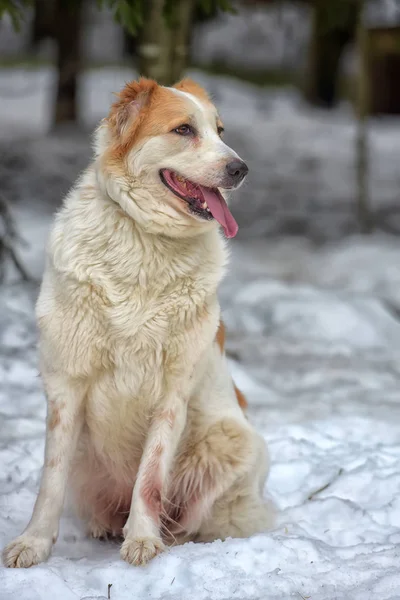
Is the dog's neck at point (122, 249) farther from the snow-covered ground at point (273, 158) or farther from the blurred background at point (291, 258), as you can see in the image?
the snow-covered ground at point (273, 158)

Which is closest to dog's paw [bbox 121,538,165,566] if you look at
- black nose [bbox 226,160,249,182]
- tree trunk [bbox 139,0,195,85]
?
black nose [bbox 226,160,249,182]

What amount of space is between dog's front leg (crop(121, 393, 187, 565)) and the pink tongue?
2.26ft

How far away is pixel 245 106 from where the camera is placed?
17.1 metres

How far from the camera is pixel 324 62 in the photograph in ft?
53.5

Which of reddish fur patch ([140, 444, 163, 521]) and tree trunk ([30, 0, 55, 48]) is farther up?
reddish fur patch ([140, 444, 163, 521])

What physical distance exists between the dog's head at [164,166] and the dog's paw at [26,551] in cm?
127

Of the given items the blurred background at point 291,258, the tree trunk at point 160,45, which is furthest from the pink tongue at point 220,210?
the tree trunk at point 160,45

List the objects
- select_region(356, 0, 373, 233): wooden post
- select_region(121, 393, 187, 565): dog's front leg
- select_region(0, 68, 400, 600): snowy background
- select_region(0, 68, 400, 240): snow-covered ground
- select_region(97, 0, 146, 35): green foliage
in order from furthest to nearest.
Answer: 1. select_region(0, 68, 400, 240): snow-covered ground
2. select_region(356, 0, 373, 233): wooden post
3. select_region(97, 0, 146, 35): green foliage
4. select_region(121, 393, 187, 565): dog's front leg
5. select_region(0, 68, 400, 600): snowy background

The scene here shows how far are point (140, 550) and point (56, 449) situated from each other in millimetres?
534

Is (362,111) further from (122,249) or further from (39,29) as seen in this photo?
(39,29)

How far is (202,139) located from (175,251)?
46cm

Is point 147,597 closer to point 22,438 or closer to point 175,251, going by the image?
point 175,251

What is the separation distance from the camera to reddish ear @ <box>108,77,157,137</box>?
134 inches

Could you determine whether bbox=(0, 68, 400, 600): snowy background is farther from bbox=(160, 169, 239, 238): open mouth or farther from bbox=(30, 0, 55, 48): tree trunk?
bbox=(30, 0, 55, 48): tree trunk
